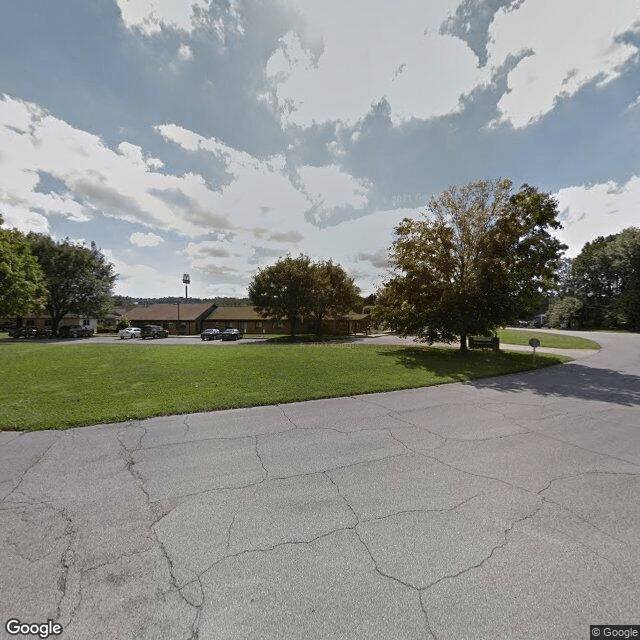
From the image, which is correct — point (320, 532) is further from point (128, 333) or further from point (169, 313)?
point (169, 313)

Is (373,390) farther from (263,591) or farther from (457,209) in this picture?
(457,209)

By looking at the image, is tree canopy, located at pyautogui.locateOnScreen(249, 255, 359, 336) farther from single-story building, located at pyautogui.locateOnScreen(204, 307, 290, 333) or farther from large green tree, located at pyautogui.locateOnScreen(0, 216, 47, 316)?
large green tree, located at pyautogui.locateOnScreen(0, 216, 47, 316)

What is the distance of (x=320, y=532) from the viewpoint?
10.2 ft

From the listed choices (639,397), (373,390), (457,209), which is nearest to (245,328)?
(457,209)

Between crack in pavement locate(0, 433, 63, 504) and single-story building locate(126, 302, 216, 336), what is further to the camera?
single-story building locate(126, 302, 216, 336)

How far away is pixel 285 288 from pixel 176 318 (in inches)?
1182

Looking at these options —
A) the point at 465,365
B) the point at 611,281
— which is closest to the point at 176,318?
the point at 465,365

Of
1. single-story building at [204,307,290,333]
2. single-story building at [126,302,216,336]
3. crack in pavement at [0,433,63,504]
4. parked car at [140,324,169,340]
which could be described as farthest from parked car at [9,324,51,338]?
crack in pavement at [0,433,63,504]

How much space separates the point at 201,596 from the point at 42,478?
11.1 ft

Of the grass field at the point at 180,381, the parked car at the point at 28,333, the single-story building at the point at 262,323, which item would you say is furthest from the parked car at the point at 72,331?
the grass field at the point at 180,381

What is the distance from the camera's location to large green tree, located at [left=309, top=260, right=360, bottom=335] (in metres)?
36.7

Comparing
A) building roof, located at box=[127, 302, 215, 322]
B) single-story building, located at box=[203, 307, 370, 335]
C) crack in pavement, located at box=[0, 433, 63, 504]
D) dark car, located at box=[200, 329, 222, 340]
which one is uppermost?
building roof, located at box=[127, 302, 215, 322]

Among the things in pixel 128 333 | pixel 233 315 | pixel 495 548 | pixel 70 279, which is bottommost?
pixel 495 548

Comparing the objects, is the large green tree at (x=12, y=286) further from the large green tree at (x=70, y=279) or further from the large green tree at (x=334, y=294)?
the large green tree at (x=334, y=294)
